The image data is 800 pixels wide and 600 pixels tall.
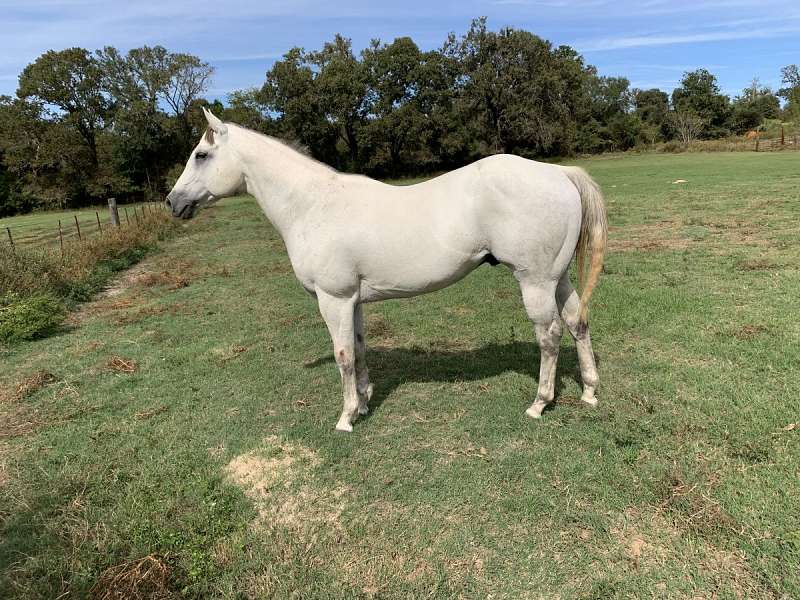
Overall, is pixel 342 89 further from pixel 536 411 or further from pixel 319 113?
pixel 536 411

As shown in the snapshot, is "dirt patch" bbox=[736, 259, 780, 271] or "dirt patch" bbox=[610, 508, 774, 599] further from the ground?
"dirt patch" bbox=[736, 259, 780, 271]

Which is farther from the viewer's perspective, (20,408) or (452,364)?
(452,364)

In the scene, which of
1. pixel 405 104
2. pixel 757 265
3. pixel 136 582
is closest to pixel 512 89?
pixel 405 104

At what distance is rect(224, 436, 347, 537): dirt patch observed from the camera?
2703mm

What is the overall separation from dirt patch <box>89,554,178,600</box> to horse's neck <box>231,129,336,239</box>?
217 cm

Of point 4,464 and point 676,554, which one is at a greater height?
point 4,464

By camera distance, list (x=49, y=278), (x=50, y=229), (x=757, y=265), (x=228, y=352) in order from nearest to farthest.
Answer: (x=228, y=352) < (x=757, y=265) < (x=49, y=278) < (x=50, y=229)

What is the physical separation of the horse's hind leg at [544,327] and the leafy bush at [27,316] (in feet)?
20.3

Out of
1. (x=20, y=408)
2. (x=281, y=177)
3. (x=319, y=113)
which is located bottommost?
(x=20, y=408)

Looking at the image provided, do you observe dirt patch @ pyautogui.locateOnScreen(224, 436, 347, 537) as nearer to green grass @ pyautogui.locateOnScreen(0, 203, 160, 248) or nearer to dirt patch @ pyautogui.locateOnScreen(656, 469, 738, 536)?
dirt patch @ pyautogui.locateOnScreen(656, 469, 738, 536)

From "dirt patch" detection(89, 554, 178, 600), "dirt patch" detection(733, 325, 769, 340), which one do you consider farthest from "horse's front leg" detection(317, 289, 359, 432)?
"dirt patch" detection(733, 325, 769, 340)

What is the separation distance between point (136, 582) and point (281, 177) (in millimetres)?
2547

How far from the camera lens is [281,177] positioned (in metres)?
3.41

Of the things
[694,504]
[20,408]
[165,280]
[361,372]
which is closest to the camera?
[694,504]
